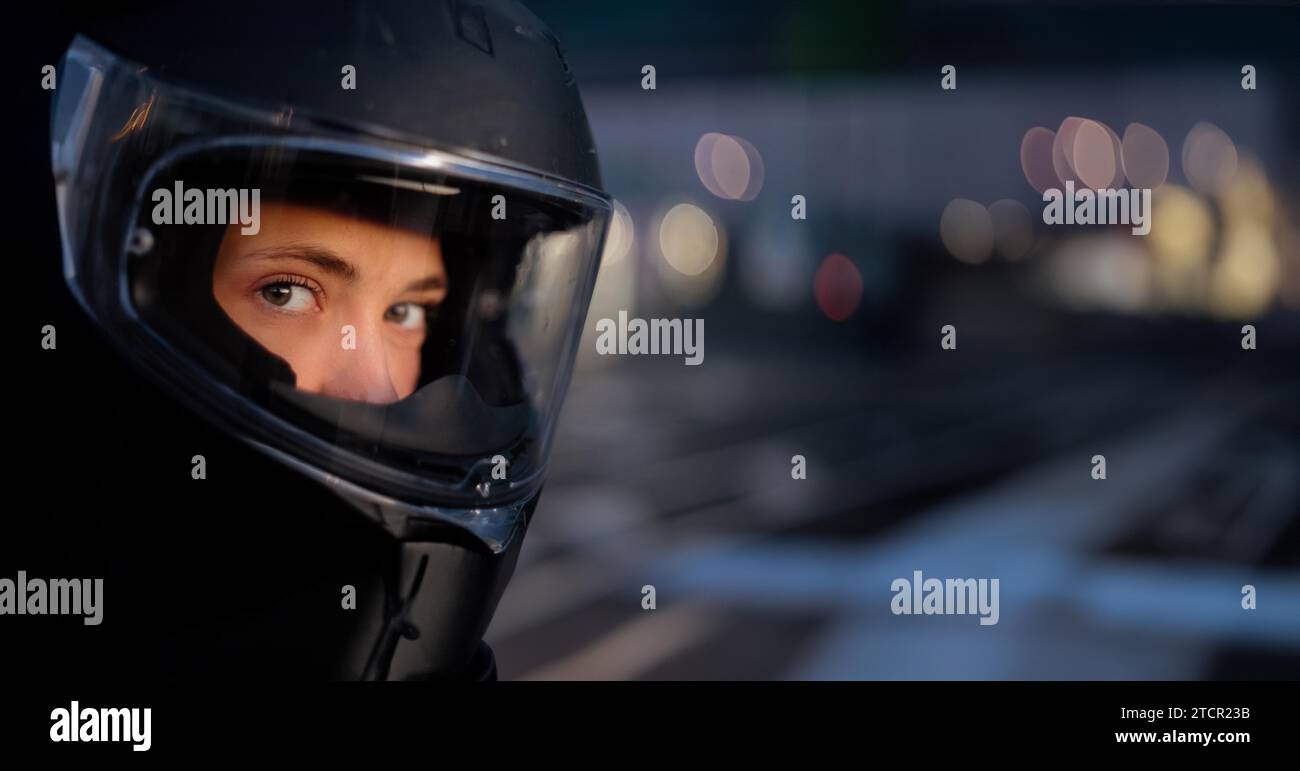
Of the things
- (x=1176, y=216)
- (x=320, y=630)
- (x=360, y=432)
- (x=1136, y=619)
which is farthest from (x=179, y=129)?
(x=1176, y=216)

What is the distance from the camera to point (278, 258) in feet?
4.74

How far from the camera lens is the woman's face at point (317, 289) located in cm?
144

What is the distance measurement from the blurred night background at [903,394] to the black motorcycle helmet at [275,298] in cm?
42

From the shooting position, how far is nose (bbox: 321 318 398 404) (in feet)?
4.81

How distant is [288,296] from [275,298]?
17mm

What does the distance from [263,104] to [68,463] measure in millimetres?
526

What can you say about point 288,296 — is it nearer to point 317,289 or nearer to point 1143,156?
Result: point 317,289

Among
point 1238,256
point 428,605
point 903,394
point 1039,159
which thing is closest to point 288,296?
point 428,605

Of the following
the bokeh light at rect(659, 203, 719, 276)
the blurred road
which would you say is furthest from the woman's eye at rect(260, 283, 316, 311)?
the bokeh light at rect(659, 203, 719, 276)

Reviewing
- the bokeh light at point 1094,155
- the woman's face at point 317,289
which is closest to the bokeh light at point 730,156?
the bokeh light at point 1094,155

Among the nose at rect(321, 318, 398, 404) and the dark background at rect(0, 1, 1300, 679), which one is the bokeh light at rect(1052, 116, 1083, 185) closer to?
the dark background at rect(0, 1, 1300, 679)
